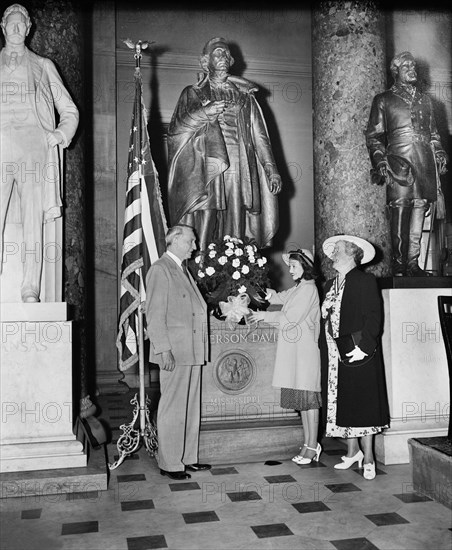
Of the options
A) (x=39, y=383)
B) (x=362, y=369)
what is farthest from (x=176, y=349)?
(x=362, y=369)

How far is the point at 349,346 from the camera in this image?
15.2ft

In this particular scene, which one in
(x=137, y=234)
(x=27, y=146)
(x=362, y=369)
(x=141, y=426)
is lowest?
(x=141, y=426)

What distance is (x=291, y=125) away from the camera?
37.1 ft

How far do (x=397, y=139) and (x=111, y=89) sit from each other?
538 centimetres

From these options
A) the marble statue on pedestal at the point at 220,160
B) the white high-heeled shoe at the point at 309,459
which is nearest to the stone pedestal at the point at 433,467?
the white high-heeled shoe at the point at 309,459

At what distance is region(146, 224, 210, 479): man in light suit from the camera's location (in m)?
4.69

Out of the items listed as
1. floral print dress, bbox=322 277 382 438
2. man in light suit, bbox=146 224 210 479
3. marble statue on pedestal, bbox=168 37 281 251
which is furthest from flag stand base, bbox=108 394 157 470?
marble statue on pedestal, bbox=168 37 281 251

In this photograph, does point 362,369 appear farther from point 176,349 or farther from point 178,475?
point 178,475

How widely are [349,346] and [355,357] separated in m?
0.09

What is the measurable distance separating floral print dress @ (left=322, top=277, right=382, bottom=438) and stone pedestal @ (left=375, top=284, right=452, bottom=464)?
0.66 meters

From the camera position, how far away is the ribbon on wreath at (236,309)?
17.2ft

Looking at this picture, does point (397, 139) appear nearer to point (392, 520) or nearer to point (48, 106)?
point (48, 106)

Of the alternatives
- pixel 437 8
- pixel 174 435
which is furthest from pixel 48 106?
pixel 437 8

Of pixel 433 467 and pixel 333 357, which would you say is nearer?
pixel 433 467
